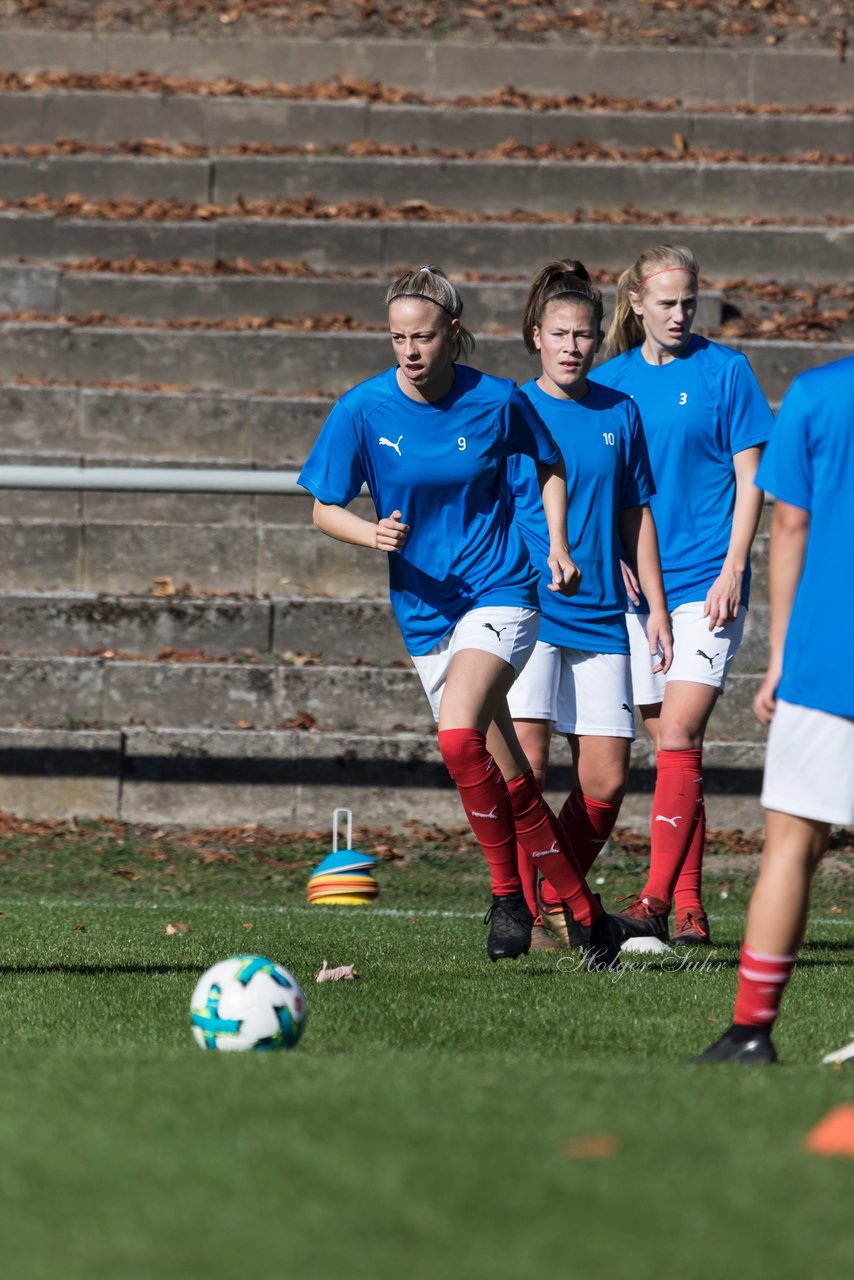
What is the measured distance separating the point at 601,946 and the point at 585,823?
2.47 ft

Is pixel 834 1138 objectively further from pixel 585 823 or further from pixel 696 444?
pixel 696 444

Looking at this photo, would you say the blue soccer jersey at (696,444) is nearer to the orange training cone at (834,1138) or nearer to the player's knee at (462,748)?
the player's knee at (462,748)

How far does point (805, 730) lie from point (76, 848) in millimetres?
6618

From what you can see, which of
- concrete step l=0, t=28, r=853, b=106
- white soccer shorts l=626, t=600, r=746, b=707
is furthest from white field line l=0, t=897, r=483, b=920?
concrete step l=0, t=28, r=853, b=106

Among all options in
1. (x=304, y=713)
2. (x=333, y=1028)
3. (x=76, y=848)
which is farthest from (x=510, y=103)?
(x=333, y=1028)

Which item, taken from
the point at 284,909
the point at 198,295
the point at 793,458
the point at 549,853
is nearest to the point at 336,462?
the point at 549,853

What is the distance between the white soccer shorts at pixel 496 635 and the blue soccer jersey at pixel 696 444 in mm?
1118

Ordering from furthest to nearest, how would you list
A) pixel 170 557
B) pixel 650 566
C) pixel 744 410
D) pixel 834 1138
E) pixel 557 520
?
pixel 170 557, pixel 744 410, pixel 650 566, pixel 557 520, pixel 834 1138

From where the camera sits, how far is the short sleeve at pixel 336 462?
265 inches

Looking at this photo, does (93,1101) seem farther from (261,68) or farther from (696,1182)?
(261,68)

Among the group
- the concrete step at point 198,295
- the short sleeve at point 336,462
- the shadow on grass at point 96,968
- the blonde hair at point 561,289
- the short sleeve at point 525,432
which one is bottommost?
the shadow on grass at point 96,968

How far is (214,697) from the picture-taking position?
11125 millimetres

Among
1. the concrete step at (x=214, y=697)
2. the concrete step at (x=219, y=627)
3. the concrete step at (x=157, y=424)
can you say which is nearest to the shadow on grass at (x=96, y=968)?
the concrete step at (x=214, y=697)

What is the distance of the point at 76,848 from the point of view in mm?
10344
